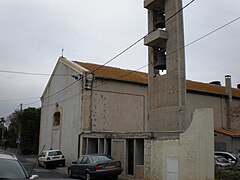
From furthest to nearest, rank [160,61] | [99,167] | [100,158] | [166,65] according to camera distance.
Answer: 1. [160,61]
2. [166,65]
3. [100,158]
4. [99,167]

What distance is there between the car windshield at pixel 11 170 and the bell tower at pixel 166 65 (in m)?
11.1

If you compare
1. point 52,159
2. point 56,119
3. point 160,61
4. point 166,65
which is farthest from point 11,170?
point 56,119

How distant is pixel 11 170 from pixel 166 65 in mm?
12552

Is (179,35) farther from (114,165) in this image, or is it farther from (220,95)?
(220,95)

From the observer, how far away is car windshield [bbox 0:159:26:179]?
24.6 ft

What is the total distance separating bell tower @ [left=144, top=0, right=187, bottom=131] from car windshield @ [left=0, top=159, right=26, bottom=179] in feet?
36.3

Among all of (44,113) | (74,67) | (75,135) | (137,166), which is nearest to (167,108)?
(137,166)

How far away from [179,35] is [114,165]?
328 inches

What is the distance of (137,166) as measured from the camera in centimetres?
1623

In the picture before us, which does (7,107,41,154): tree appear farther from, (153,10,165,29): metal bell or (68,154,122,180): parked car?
(153,10,165,29): metal bell

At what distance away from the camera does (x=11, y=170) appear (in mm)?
7785

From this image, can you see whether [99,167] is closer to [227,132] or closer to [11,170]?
[11,170]

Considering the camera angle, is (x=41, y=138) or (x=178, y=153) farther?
(x=41, y=138)

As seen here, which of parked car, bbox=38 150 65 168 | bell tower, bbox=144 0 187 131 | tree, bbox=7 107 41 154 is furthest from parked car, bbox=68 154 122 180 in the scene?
tree, bbox=7 107 41 154
